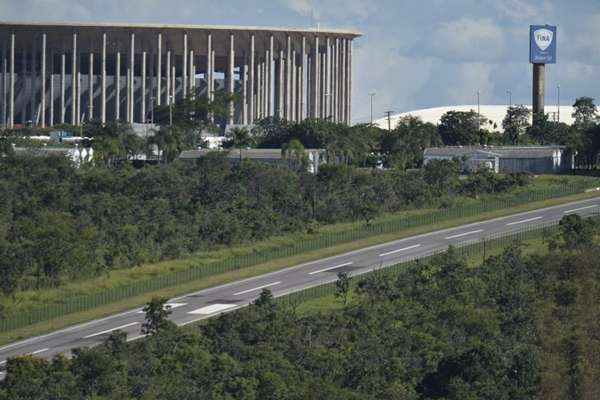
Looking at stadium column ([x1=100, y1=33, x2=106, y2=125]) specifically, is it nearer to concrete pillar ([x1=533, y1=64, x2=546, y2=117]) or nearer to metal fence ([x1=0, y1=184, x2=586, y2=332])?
concrete pillar ([x1=533, y1=64, x2=546, y2=117])

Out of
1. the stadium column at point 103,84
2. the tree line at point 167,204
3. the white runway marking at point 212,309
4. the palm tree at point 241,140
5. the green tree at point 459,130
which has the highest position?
the stadium column at point 103,84

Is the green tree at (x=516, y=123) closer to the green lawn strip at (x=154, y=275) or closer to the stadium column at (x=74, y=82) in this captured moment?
the stadium column at (x=74, y=82)

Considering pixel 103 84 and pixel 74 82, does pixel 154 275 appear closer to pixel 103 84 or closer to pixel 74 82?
pixel 103 84

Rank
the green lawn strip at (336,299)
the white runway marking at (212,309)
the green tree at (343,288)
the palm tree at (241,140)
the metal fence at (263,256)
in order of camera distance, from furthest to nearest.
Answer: the palm tree at (241,140) < the metal fence at (263,256) < the green tree at (343,288) < the white runway marking at (212,309) < the green lawn strip at (336,299)

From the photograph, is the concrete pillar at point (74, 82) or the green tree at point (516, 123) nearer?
the green tree at point (516, 123)

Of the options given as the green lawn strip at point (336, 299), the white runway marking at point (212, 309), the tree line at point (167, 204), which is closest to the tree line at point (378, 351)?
the green lawn strip at point (336, 299)

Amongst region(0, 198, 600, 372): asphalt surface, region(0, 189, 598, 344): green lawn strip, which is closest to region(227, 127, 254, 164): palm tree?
Answer: region(0, 198, 600, 372): asphalt surface
